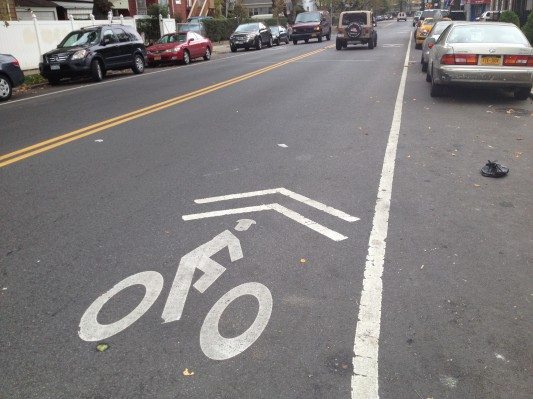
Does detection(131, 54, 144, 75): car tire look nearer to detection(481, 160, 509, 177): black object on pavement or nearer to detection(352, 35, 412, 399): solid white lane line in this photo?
detection(352, 35, 412, 399): solid white lane line

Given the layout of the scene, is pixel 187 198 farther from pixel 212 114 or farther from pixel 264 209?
pixel 212 114

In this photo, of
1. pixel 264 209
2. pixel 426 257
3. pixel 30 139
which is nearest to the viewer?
pixel 426 257

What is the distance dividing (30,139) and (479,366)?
775 centimetres

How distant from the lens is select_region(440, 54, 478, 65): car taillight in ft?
34.3

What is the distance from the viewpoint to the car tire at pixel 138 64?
1977cm

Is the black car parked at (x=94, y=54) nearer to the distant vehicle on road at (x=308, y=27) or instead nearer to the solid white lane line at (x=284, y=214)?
the solid white lane line at (x=284, y=214)

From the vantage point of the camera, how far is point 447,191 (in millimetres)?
5844

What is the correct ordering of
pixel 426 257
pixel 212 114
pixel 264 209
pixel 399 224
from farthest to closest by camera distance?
pixel 212 114 → pixel 264 209 → pixel 399 224 → pixel 426 257

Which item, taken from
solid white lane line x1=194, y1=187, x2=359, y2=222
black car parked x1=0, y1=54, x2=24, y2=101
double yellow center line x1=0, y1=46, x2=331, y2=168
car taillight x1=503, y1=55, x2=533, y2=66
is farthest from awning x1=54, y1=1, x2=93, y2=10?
solid white lane line x1=194, y1=187, x2=359, y2=222

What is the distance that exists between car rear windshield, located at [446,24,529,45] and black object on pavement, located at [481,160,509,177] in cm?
536

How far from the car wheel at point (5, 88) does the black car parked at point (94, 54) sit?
317 cm

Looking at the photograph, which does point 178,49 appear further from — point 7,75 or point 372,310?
point 372,310

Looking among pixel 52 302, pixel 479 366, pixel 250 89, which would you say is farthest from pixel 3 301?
pixel 250 89

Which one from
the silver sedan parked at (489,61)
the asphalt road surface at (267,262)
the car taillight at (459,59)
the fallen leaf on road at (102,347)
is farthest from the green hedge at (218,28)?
the fallen leaf on road at (102,347)
